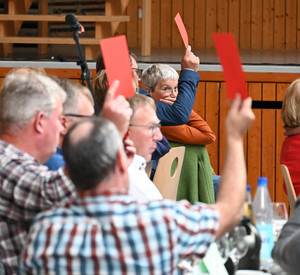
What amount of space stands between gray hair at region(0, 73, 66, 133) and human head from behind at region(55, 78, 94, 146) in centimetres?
26

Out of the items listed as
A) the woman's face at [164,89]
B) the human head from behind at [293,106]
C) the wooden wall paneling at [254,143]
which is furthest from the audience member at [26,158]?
the wooden wall paneling at [254,143]

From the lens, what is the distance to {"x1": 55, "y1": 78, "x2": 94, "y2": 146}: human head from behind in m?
2.58

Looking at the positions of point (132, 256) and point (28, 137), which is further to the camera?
point (28, 137)

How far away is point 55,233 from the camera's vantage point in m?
1.79

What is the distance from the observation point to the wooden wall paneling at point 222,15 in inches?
405

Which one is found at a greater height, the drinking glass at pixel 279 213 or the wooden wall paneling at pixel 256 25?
the wooden wall paneling at pixel 256 25

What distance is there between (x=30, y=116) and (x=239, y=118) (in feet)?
2.21

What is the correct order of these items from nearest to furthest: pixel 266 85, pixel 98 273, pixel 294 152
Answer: pixel 98 273 < pixel 294 152 < pixel 266 85

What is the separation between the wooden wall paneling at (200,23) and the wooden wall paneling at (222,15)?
201 mm

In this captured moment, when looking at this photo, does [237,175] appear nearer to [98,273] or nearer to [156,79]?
[98,273]

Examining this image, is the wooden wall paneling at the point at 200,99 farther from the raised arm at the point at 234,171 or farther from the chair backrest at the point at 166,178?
the raised arm at the point at 234,171

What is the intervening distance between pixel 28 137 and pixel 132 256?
2.22 feet

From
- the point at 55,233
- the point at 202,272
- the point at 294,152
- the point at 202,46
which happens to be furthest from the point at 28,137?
the point at 202,46

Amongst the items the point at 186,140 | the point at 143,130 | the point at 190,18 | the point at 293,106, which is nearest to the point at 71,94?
the point at 143,130
